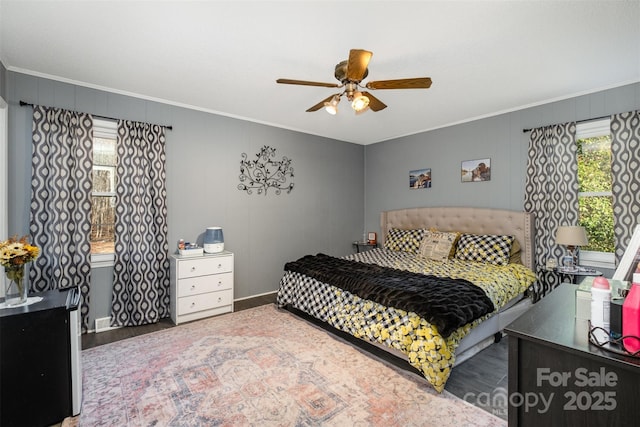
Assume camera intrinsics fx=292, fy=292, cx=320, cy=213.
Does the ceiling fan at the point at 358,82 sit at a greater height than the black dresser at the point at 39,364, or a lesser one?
greater

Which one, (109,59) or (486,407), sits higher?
(109,59)

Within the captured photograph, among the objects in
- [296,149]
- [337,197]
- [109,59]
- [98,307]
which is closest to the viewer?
[109,59]

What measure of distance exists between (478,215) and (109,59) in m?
4.53

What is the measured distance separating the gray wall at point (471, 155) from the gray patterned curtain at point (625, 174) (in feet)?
0.63

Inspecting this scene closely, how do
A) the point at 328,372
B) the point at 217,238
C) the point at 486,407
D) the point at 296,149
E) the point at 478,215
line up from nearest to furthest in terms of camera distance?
the point at 486,407 → the point at 328,372 → the point at 217,238 → the point at 478,215 → the point at 296,149

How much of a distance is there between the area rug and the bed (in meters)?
0.24

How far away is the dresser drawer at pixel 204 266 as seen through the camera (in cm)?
333

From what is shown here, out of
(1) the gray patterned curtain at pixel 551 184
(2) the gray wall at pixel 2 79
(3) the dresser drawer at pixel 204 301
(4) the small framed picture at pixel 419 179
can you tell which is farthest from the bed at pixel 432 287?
(2) the gray wall at pixel 2 79

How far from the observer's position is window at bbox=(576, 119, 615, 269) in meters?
3.16

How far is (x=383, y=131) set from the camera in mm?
4832

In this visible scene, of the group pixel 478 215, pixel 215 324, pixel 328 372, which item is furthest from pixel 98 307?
pixel 478 215

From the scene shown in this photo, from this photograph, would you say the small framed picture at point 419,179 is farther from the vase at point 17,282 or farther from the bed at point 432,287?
the vase at point 17,282

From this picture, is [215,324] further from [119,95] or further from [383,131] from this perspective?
[383,131]

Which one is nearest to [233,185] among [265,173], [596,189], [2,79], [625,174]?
[265,173]
